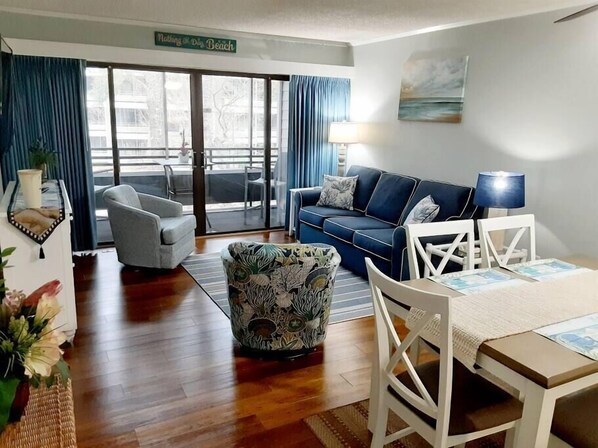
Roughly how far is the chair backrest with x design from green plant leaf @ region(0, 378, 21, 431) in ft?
4.09

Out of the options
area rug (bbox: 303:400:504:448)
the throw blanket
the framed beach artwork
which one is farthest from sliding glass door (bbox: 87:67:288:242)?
area rug (bbox: 303:400:504:448)

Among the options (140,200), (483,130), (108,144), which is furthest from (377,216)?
(108,144)

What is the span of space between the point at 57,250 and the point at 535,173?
3.68m

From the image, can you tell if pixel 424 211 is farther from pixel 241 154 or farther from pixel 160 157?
pixel 160 157

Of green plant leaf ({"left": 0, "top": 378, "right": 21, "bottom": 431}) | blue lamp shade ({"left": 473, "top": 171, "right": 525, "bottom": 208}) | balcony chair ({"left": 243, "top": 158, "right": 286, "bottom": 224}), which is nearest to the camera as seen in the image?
green plant leaf ({"left": 0, "top": 378, "right": 21, "bottom": 431})

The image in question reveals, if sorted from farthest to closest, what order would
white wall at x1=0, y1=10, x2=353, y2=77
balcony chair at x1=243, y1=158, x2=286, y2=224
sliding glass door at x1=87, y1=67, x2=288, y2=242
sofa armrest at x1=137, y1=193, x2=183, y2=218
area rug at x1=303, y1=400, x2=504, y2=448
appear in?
balcony chair at x1=243, y1=158, x2=286, y2=224, sliding glass door at x1=87, y1=67, x2=288, y2=242, sofa armrest at x1=137, y1=193, x2=183, y2=218, white wall at x1=0, y1=10, x2=353, y2=77, area rug at x1=303, y1=400, x2=504, y2=448

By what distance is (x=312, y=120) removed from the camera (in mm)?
6309

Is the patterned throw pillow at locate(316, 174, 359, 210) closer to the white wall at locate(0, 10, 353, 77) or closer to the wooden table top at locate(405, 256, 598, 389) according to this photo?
the white wall at locate(0, 10, 353, 77)

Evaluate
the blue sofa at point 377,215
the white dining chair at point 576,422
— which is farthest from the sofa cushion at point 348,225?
the white dining chair at point 576,422

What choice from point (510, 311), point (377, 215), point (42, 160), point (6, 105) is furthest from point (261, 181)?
point (510, 311)

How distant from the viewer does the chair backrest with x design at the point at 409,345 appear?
1.70 meters

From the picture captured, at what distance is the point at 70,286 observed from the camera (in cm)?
329

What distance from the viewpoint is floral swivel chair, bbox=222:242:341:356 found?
2941 millimetres

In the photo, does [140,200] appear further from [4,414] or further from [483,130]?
[4,414]
